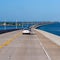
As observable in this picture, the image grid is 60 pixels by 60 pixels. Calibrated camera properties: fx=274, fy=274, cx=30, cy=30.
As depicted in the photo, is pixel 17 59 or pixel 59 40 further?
pixel 59 40

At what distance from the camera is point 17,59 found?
51.9 feet

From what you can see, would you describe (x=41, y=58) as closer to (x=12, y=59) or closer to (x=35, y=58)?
(x=35, y=58)

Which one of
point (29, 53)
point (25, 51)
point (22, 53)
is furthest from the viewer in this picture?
point (25, 51)

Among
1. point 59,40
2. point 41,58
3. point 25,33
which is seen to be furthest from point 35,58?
point 25,33

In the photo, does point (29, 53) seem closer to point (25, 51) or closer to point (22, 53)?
point (22, 53)

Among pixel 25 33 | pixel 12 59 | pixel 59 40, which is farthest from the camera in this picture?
pixel 25 33

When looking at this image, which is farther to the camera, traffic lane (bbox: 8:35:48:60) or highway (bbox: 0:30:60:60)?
highway (bbox: 0:30:60:60)

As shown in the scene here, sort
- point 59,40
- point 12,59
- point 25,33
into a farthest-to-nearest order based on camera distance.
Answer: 1. point 25,33
2. point 59,40
3. point 12,59

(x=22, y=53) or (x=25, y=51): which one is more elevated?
(x=22, y=53)

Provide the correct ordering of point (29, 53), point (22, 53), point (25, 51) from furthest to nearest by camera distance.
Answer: point (25, 51) → point (29, 53) → point (22, 53)

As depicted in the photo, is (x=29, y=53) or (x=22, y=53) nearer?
(x=22, y=53)

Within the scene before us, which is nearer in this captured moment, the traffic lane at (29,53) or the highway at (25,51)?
the traffic lane at (29,53)

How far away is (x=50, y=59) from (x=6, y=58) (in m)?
2.61

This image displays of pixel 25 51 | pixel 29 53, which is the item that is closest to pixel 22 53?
pixel 29 53
